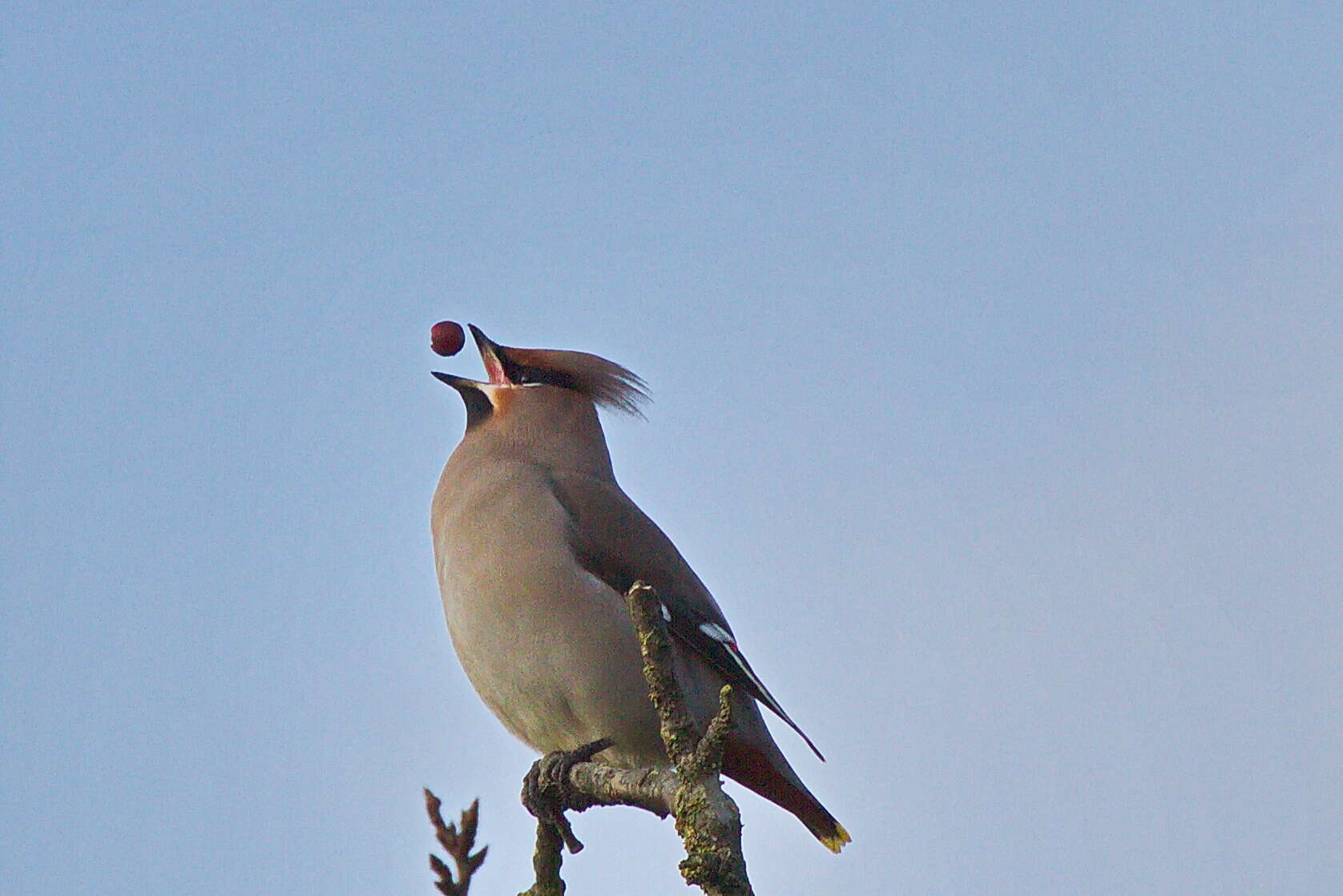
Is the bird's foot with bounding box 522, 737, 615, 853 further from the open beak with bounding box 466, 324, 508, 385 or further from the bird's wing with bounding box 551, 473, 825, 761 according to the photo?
the open beak with bounding box 466, 324, 508, 385

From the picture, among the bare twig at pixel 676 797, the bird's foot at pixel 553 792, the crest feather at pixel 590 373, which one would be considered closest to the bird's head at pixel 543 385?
the crest feather at pixel 590 373

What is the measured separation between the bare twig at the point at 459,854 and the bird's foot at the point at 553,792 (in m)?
0.76

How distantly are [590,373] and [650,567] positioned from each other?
0.99m

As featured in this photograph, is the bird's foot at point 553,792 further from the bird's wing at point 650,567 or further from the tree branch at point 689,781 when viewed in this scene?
the bird's wing at point 650,567

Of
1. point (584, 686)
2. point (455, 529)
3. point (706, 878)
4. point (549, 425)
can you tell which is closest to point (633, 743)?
point (584, 686)

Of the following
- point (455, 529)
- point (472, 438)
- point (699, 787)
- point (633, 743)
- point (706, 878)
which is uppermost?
point (472, 438)

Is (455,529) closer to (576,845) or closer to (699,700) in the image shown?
(699,700)

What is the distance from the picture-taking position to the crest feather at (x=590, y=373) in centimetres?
507

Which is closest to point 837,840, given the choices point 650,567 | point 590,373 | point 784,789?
point 784,789

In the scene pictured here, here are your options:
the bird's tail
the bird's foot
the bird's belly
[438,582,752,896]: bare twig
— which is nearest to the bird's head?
the bird's belly

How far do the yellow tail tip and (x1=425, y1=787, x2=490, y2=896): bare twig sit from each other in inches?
70.6

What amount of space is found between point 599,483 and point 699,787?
2.40 metres

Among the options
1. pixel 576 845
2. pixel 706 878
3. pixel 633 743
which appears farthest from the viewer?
pixel 633 743

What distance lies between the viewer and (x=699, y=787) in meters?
2.23
